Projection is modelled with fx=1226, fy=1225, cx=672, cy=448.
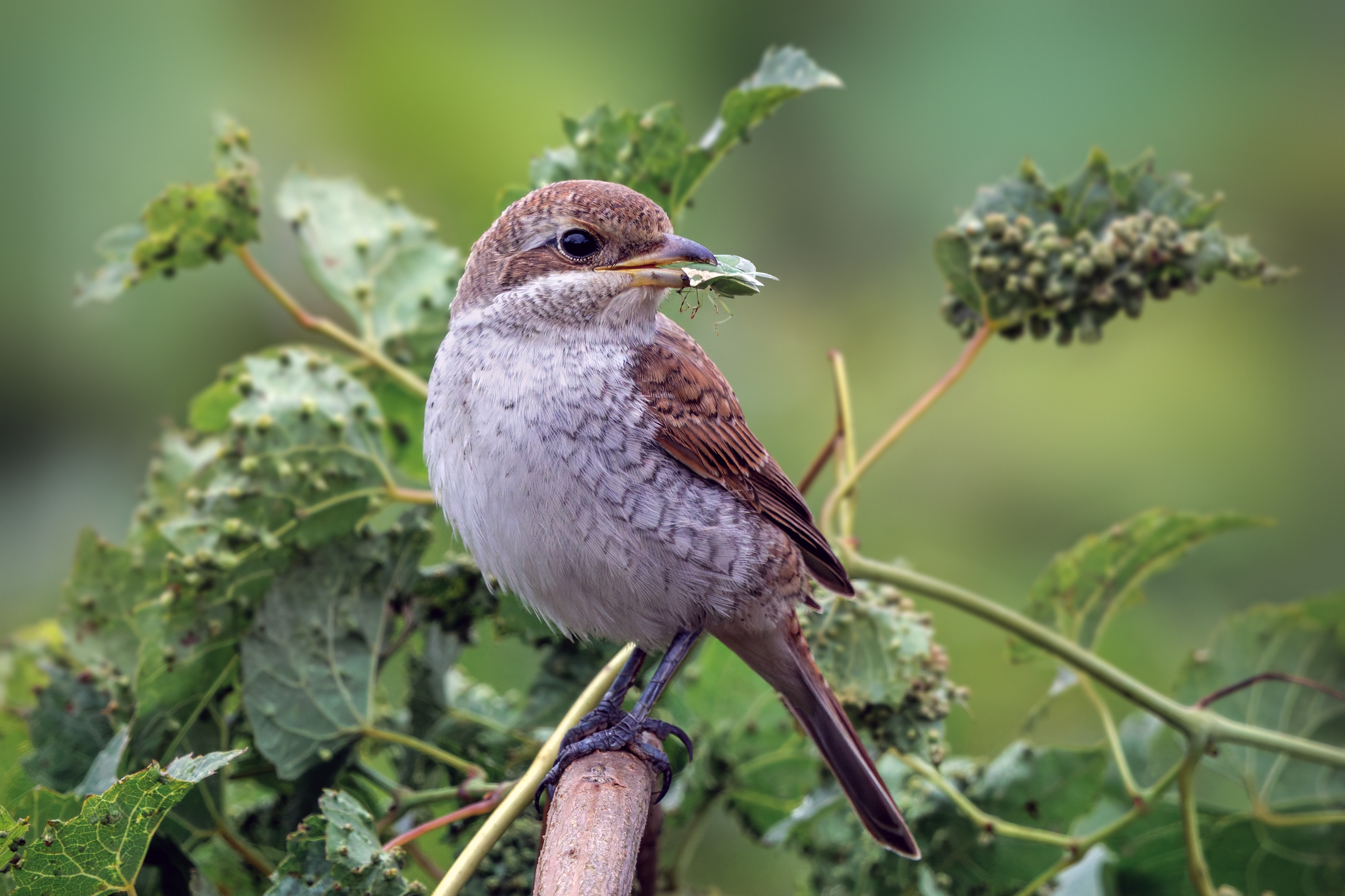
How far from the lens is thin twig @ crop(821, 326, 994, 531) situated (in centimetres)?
189

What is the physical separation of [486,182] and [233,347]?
3.13 ft

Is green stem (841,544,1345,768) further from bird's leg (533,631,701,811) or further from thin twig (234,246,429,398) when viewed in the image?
thin twig (234,246,429,398)

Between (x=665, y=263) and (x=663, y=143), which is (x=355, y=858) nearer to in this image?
(x=665, y=263)

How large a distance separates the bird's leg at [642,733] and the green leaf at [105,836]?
44 cm

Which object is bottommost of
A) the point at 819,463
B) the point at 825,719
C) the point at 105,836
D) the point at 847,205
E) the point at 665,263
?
the point at 105,836

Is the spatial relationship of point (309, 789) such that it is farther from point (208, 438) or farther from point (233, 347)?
point (233, 347)

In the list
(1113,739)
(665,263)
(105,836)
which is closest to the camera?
(105,836)

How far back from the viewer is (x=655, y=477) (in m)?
1.64

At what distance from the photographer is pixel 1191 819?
1822mm

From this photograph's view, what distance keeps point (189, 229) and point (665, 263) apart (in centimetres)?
95

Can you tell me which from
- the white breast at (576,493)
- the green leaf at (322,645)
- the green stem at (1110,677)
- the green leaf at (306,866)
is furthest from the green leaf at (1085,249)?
the green leaf at (306,866)

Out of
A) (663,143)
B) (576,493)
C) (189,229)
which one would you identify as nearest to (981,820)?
(576,493)

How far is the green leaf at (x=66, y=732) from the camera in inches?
69.6

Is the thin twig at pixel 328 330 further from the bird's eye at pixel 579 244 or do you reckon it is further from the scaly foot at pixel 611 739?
the scaly foot at pixel 611 739
